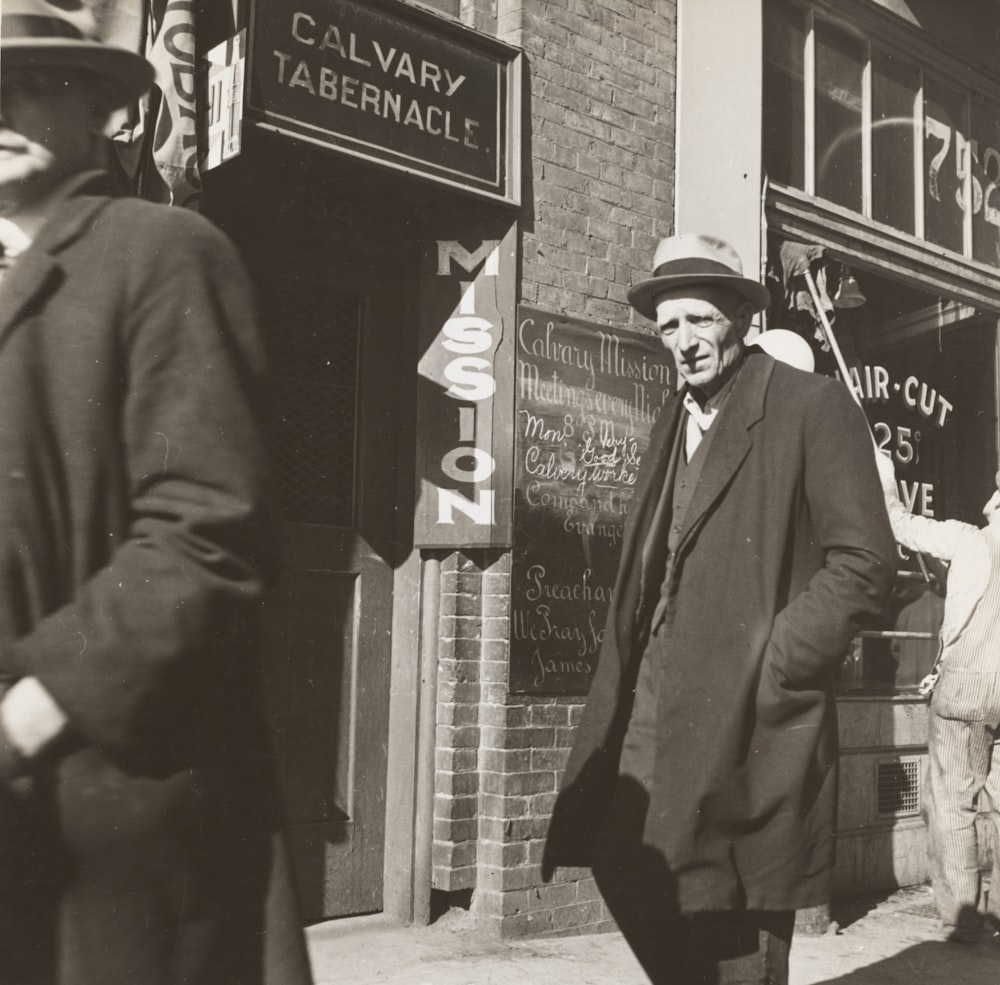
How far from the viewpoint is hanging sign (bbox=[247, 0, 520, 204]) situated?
496 centimetres

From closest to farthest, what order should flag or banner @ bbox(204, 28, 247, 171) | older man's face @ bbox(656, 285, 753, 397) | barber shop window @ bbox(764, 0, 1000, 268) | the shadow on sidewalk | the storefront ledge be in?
1. older man's face @ bbox(656, 285, 753, 397)
2. flag or banner @ bbox(204, 28, 247, 171)
3. the shadow on sidewalk
4. the storefront ledge
5. barber shop window @ bbox(764, 0, 1000, 268)

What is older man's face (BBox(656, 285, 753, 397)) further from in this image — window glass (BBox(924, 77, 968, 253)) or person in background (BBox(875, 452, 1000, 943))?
window glass (BBox(924, 77, 968, 253))

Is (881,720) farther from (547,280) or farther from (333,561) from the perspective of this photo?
(333,561)

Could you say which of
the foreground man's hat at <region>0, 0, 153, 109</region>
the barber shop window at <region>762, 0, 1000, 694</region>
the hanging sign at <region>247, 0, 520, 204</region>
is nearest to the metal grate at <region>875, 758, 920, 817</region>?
the barber shop window at <region>762, 0, 1000, 694</region>

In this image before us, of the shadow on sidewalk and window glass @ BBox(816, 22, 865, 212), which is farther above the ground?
window glass @ BBox(816, 22, 865, 212)

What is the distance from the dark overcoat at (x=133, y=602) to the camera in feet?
5.93

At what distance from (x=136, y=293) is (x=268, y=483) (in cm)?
31

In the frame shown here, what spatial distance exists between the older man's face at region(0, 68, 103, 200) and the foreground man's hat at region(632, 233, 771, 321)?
214cm

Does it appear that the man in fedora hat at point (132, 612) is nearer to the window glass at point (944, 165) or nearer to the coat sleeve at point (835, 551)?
the coat sleeve at point (835, 551)

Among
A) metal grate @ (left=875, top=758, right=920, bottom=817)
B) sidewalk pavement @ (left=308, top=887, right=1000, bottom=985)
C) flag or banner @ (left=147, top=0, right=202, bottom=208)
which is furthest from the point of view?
metal grate @ (left=875, top=758, right=920, bottom=817)

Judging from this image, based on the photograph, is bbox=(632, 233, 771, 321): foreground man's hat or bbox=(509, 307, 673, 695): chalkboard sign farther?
bbox=(509, 307, 673, 695): chalkboard sign

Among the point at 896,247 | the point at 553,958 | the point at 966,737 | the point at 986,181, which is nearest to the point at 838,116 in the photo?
the point at 896,247

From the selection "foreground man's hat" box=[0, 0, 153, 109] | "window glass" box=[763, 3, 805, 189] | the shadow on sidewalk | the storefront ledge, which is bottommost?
the shadow on sidewalk

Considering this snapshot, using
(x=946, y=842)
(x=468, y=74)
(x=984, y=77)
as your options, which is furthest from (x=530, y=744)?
(x=984, y=77)
